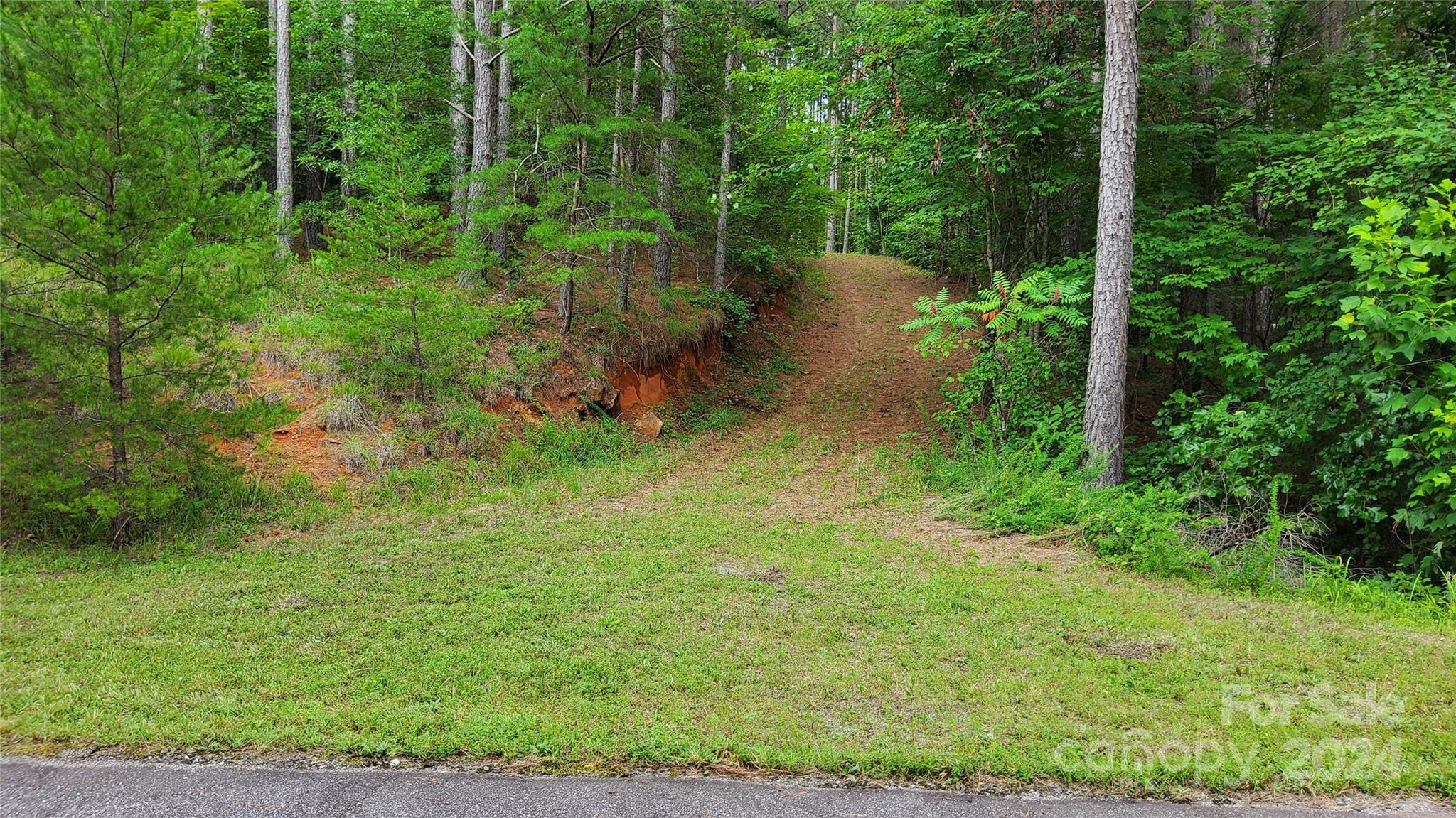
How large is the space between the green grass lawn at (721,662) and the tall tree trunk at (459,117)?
23.3 feet

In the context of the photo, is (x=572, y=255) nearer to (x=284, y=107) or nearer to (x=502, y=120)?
(x=502, y=120)

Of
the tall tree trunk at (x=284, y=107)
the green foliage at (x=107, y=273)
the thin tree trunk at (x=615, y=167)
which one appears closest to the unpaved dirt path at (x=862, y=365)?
the thin tree trunk at (x=615, y=167)

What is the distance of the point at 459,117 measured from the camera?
43.9ft

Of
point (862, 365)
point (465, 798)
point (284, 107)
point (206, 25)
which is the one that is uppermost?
point (206, 25)

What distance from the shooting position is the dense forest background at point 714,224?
246 inches

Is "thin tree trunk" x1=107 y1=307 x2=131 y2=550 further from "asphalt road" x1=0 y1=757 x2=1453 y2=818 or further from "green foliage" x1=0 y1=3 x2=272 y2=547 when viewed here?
"asphalt road" x1=0 y1=757 x2=1453 y2=818

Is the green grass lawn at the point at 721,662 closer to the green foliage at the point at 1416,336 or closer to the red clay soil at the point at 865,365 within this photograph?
the green foliage at the point at 1416,336

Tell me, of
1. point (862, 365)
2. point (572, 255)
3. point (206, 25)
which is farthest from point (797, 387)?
point (206, 25)

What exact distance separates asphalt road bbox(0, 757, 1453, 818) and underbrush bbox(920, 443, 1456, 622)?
3382mm

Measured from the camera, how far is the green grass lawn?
143 inches

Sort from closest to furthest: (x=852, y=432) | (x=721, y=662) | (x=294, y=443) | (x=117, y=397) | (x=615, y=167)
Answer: (x=721, y=662) → (x=117, y=397) → (x=294, y=443) → (x=615, y=167) → (x=852, y=432)

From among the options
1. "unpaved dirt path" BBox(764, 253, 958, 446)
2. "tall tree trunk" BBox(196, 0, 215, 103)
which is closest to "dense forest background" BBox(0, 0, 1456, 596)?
"tall tree trunk" BBox(196, 0, 215, 103)

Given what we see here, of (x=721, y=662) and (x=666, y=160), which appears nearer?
(x=721, y=662)

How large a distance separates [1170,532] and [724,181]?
31.9ft
